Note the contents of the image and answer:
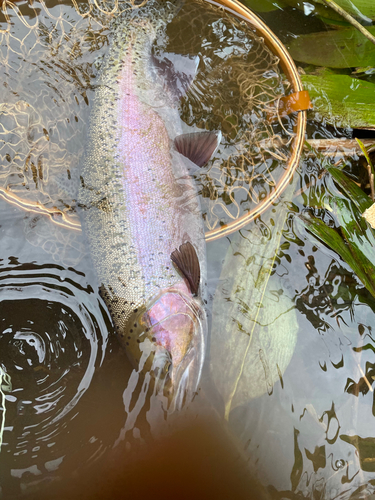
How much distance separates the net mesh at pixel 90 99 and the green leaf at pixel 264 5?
1.35 feet

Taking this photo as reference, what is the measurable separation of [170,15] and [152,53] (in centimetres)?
30

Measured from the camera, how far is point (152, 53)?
228cm

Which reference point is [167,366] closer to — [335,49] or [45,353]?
[45,353]

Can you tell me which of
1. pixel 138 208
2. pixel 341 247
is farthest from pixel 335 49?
pixel 138 208

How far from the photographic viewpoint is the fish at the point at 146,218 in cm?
189

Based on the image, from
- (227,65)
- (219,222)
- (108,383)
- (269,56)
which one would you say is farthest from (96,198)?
(269,56)

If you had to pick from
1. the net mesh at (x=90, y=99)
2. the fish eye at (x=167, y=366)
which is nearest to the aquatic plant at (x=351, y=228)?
the net mesh at (x=90, y=99)

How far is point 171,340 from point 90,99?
1.63 metres

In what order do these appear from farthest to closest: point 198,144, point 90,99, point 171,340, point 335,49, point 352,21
Result: 1. point 335,49
2. point 352,21
3. point 90,99
4. point 198,144
5. point 171,340

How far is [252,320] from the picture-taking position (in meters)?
2.16

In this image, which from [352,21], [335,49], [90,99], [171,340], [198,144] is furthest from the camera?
[335,49]

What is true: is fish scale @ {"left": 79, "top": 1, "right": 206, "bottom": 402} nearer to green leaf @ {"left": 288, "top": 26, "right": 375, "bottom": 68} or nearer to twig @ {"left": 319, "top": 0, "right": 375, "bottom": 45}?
green leaf @ {"left": 288, "top": 26, "right": 375, "bottom": 68}

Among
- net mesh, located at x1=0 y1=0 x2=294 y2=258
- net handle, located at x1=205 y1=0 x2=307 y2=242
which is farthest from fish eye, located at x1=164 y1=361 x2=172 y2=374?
net mesh, located at x1=0 y1=0 x2=294 y2=258

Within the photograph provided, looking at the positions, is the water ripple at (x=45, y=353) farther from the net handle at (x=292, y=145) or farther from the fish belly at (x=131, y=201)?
the net handle at (x=292, y=145)
